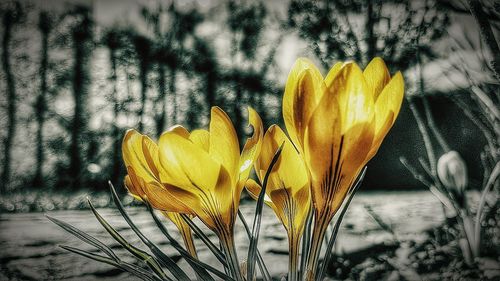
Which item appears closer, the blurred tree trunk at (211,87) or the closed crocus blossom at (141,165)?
the closed crocus blossom at (141,165)

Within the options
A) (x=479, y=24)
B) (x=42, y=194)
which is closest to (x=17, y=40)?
(x=42, y=194)

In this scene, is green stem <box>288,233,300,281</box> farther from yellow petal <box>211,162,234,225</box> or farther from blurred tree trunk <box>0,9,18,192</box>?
blurred tree trunk <box>0,9,18,192</box>

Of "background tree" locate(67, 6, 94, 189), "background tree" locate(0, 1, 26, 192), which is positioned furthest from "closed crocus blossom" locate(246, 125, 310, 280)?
"background tree" locate(0, 1, 26, 192)

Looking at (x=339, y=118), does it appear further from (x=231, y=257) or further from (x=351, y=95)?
(x=231, y=257)

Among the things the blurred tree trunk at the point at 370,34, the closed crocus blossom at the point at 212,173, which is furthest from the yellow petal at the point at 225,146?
the blurred tree trunk at the point at 370,34

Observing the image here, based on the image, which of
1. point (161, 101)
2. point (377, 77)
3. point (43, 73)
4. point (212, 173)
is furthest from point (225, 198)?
point (43, 73)

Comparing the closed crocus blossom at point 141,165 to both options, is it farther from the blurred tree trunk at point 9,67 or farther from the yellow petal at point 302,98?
the blurred tree trunk at point 9,67

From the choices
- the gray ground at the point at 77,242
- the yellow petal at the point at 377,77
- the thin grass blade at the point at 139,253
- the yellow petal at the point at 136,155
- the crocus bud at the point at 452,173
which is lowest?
the gray ground at the point at 77,242
